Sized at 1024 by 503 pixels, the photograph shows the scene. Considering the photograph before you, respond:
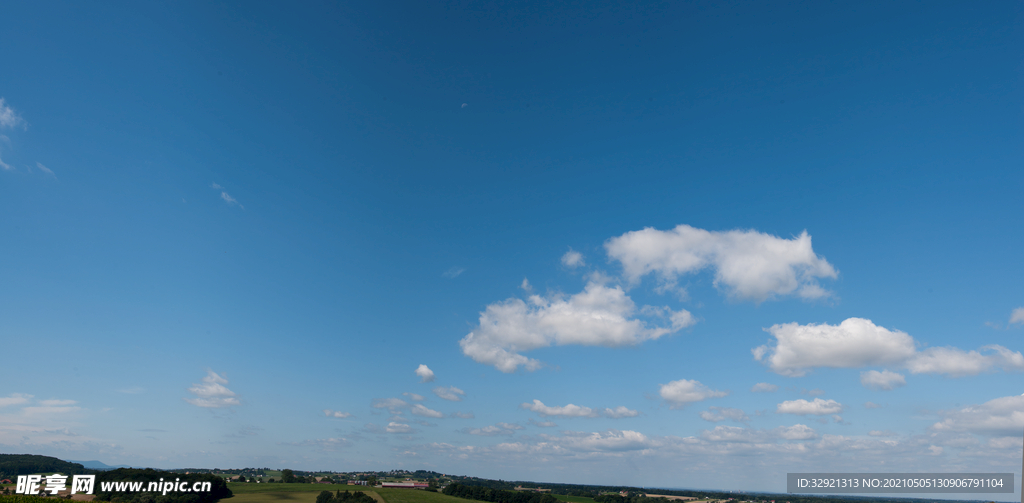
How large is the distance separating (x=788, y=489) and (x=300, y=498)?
5526 inches

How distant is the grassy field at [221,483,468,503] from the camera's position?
15462 cm

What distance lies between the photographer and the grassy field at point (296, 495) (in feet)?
507

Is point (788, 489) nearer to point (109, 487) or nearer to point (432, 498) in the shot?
point (432, 498)

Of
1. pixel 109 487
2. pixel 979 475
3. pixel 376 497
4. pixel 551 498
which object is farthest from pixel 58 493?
pixel 979 475

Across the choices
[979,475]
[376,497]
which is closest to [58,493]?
[376,497]

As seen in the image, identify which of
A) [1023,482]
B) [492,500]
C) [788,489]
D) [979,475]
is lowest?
[492,500]

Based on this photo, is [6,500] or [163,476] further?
[163,476]

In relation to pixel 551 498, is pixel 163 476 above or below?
above

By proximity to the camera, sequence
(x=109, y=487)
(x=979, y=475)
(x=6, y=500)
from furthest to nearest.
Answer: (x=109, y=487)
(x=6, y=500)
(x=979, y=475)

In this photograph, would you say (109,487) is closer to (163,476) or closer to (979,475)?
(163,476)

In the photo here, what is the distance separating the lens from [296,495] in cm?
16600

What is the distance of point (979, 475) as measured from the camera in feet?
262

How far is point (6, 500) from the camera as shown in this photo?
344 ft

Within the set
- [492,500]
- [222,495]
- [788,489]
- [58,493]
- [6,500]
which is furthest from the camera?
[492,500]
